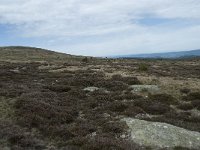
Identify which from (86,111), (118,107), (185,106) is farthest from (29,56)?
(86,111)

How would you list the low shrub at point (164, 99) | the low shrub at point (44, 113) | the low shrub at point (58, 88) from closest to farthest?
1. the low shrub at point (44, 113)
2. the low shrub at point (164, 99)
3. the low shrub at point (58, 88)

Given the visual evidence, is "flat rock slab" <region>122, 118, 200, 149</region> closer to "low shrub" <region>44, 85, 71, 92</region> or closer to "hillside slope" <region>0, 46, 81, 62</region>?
"low shrub" <region>44, 85, 71, 92</region>

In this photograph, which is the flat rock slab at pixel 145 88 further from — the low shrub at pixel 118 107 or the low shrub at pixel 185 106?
the low shrub at pixel 118 107

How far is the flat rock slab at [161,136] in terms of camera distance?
1667cm

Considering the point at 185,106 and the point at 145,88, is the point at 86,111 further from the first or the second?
the point at 145,88

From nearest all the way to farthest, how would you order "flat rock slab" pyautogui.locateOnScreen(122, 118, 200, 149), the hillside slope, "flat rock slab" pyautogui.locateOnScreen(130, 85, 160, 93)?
"flat rock slab" pyautogui.locateOnScreen(122, 118, 200, 149)
"flat rock slab" pyautogui.locateOnScreen(130, 85, 160, 93)
the hillside slope

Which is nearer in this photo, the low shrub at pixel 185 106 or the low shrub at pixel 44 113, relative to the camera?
the low shrub at pixel 44 113

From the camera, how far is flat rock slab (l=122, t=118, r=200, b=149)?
1667 centimetres

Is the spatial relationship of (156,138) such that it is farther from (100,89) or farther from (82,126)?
(100,89)

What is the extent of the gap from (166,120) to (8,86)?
13.8 m

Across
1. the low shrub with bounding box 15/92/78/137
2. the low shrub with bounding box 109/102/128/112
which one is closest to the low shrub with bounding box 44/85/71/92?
the low shrub with bounding box 15/92/78/137

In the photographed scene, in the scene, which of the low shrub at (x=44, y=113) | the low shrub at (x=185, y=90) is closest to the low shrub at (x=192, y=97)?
the low shrub at (x=185, y=90)

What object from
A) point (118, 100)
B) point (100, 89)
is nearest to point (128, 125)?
point (118, 100)

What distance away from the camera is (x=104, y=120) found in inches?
790
